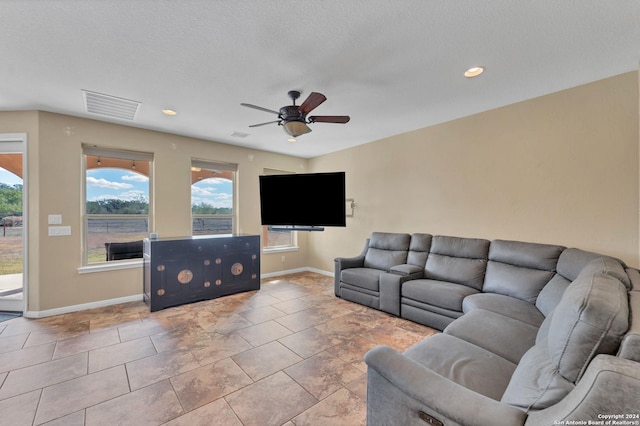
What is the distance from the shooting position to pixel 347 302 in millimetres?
3861

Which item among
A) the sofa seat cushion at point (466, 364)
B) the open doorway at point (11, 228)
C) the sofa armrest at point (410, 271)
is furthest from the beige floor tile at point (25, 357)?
the sofa armrest at point (410, 271)

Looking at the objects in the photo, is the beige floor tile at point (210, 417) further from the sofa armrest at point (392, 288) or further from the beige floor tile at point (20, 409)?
the sofa armrest at point (392, 288)

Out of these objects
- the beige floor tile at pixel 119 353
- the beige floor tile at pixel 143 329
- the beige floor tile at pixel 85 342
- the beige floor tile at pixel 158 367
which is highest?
the beige floor tile at pixel 85 342

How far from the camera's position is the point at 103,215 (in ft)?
12.6

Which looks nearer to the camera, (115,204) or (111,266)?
(111,266)

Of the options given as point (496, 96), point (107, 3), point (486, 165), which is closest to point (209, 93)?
point (107, 3)

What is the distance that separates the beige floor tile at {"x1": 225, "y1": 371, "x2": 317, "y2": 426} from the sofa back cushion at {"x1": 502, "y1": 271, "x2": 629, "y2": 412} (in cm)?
129

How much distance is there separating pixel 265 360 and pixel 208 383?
0.49 m

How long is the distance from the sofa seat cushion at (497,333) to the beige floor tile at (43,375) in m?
3.06

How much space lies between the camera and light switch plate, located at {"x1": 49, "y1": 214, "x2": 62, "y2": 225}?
11.1ft

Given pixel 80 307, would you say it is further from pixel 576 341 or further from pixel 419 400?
pixel 576 341

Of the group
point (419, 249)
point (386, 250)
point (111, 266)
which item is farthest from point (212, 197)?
point (419, 249)

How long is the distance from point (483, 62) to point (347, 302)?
3.25m

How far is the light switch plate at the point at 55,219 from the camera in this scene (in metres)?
3.37
